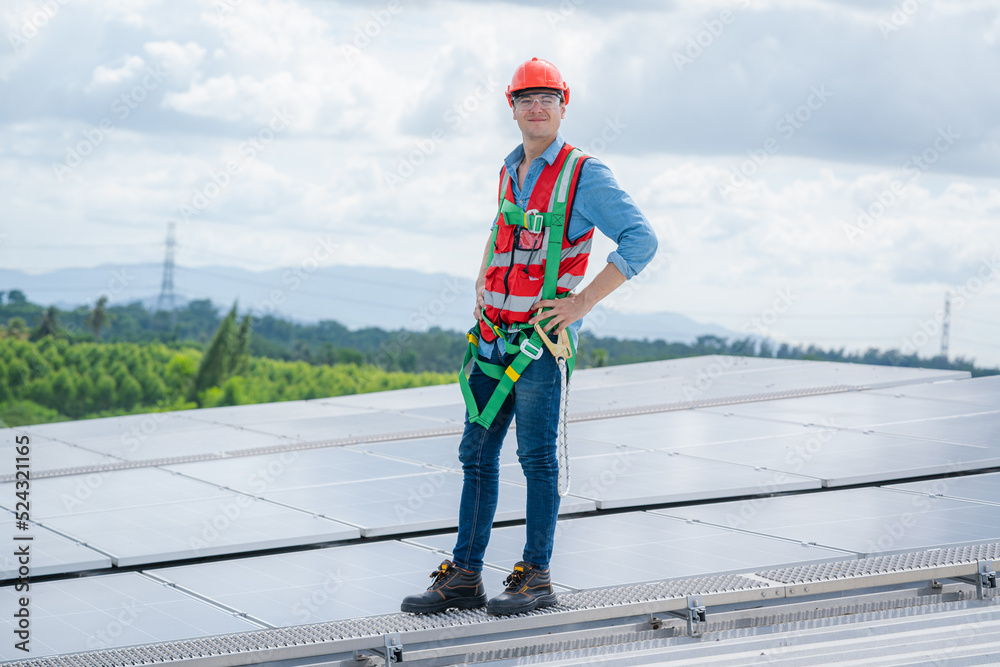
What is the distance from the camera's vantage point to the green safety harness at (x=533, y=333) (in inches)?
156

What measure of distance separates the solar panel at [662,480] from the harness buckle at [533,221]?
220 cm

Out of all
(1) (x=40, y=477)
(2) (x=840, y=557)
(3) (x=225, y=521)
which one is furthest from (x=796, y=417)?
(1) (x=40, y=477)

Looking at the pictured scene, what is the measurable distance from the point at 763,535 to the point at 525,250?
2048 millimetres

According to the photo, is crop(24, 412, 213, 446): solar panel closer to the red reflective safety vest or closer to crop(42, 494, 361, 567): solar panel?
crop(42, 494, 361, 567): solar panel

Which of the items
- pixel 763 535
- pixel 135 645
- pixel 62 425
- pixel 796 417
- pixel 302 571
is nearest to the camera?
pixel 135 645

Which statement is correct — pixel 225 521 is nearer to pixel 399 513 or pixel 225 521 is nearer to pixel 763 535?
pixel 399 513

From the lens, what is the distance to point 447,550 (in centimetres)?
501

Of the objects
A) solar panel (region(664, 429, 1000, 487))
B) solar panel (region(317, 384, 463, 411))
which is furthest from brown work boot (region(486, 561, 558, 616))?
solar panel (region(317, 384, 463, 411))

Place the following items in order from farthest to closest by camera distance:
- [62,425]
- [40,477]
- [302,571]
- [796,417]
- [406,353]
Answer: [406,353] < [62,425] < [796,417] < [40,477] < [302,571]

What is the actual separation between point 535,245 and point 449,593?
1339 mm

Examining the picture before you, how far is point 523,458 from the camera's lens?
4062 mm

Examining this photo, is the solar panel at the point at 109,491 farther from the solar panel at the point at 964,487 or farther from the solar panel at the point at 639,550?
the solar panel at the point at 964,487

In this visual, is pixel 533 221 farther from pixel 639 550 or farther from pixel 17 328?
pixel 17 328

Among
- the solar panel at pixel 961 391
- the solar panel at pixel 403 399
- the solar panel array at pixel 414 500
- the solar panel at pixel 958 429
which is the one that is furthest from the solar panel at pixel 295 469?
the solar panel at pixel 961 391
